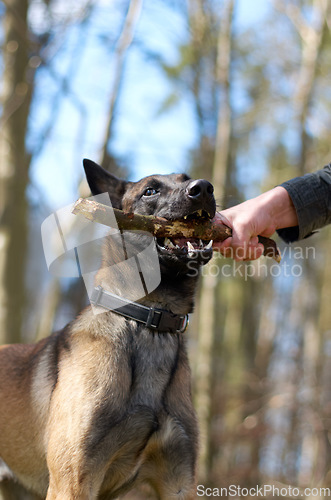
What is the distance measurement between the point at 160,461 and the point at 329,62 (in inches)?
370

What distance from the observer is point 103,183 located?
3385mm

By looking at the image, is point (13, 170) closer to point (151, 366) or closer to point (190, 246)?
point (190, 246)

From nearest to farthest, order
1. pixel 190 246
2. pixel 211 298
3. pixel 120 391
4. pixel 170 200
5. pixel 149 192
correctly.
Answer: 1. pixel 120 391
2. pixel 190 246
3. pixel 170 200
4. pixel 149 192
5. pixel 211 298

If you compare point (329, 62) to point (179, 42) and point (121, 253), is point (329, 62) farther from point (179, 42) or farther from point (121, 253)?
point (121, 253)

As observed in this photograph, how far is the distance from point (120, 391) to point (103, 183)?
1.50 meters

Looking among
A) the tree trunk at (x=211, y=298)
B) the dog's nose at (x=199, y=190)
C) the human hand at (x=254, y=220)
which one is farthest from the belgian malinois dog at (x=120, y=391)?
the tree trunk at (x=211, y=298)

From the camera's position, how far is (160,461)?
110 inches

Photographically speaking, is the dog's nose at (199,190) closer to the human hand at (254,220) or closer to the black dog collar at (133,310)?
the human hand at (254,220)

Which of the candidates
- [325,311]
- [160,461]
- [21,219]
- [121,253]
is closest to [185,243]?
[121,253]

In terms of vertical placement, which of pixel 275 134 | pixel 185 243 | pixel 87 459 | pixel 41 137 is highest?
pixel 41 137

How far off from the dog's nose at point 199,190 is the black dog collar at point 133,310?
75 cm

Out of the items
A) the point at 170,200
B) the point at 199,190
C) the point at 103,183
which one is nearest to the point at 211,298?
the point at 103,183

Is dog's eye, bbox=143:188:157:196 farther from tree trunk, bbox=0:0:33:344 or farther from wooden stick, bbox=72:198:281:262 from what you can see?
tree trunk, bbox=0:0:33:344

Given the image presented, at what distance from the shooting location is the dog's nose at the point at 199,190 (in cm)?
273
